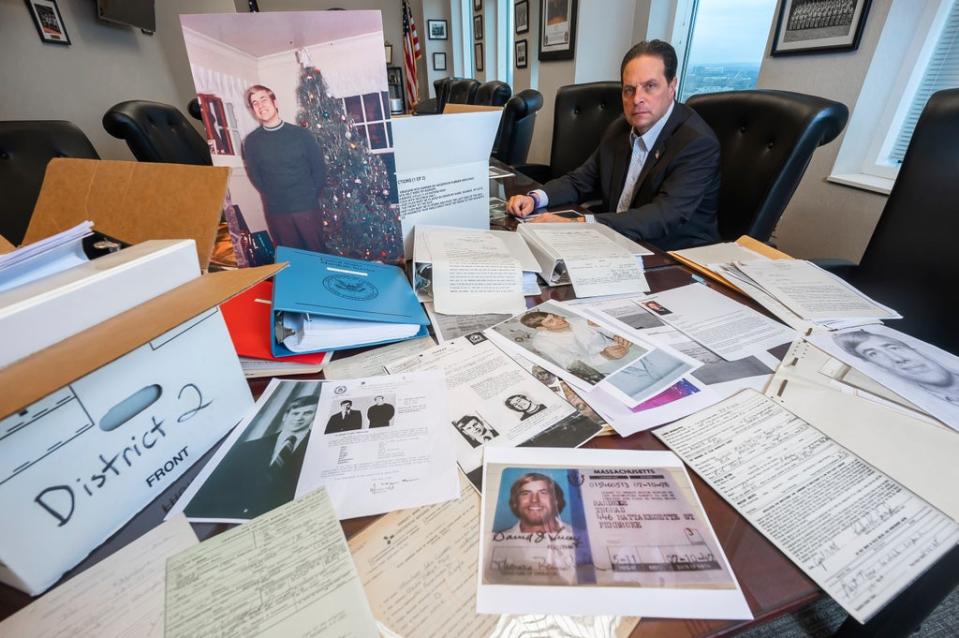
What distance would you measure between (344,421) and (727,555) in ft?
1.36

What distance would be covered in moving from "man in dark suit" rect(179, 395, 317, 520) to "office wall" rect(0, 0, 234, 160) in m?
2.75

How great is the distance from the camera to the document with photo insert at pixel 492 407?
0.46m

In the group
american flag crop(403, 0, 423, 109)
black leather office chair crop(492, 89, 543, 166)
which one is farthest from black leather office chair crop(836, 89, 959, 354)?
american flag crop(403, 0, 423, 109)

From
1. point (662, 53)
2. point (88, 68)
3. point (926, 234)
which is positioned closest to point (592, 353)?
point (926, 234)

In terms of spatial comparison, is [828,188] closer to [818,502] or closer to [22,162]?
[818,502]

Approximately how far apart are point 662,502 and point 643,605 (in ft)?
0.34

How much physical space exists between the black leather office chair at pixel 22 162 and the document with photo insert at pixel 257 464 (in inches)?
54.0

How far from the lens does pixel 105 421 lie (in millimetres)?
361

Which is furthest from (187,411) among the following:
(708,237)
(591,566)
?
(708,237)

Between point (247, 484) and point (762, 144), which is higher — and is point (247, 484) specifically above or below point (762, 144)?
below

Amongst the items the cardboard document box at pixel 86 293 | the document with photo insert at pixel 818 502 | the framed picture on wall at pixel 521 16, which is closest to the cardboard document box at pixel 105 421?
the cardboard document box at pixel 86 293

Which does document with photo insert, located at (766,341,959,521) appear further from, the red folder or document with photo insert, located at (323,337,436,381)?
the red folder

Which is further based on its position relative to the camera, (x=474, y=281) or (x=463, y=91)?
(x=463, y=91)

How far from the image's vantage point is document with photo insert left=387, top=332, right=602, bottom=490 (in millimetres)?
456
